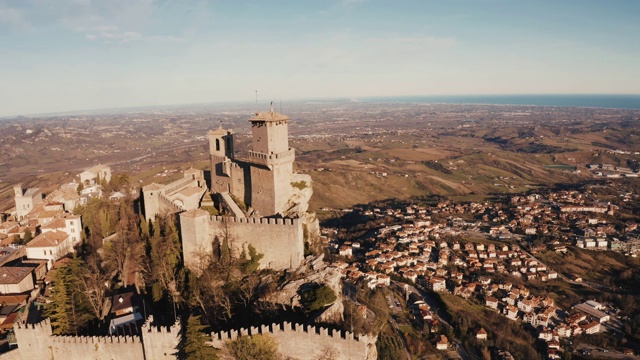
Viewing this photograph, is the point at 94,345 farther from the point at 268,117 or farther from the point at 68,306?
the point at 268,117

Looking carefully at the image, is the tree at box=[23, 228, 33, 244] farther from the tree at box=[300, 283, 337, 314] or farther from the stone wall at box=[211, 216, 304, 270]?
the tree at box=[300, 283, 337, 314]

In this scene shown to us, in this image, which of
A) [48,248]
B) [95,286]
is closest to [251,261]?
[95,286]

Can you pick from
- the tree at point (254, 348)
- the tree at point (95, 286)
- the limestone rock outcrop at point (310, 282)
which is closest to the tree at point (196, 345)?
the tree at point (254, 348)

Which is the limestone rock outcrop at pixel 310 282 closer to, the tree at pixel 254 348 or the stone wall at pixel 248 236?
the stone wall at pixel 248 236

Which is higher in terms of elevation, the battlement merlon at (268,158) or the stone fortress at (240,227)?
the battlement merlon at (268,158)

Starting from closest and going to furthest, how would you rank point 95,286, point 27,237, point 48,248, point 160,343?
point 160,343 < point 95,286 < point 48,248 < point 27,237

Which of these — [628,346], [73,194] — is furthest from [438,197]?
[73,194]

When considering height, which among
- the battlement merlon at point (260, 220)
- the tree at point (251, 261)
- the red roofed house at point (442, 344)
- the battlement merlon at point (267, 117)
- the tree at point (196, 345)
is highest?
the battlement merlon at point (267, 117)
